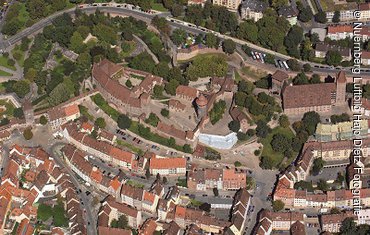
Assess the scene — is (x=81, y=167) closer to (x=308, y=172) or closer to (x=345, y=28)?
(x=308, y=172)

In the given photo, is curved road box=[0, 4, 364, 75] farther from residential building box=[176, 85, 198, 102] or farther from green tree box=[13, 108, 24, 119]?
green tree box=[13, 108, 24, 119]

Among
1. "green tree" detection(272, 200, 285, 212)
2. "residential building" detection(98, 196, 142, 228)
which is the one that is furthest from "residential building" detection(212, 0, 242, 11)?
"residential building" detection(98, 196, 142, 228)

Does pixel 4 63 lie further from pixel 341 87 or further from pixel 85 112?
pixel 341 87

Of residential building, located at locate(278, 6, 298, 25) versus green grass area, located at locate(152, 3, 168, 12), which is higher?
green grass area, located at locate(152, 3, 168, 12)

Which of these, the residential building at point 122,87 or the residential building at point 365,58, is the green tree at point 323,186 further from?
the residential building at point 122,87

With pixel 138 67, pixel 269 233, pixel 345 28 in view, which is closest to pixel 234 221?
pixel 269 233

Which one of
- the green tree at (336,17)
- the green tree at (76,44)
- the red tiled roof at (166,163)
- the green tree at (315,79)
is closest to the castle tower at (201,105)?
the red tiled roof at (166,163)
